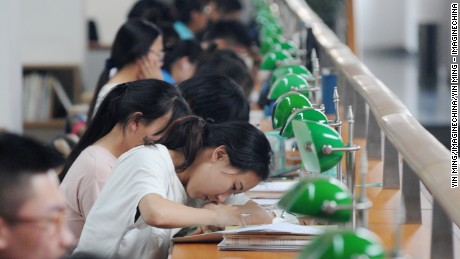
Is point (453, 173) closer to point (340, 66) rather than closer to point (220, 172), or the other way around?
point (220, 172)

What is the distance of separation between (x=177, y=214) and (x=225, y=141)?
0.34 meters

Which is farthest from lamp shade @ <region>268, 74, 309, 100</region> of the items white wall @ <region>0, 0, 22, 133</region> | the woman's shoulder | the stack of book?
white wall @ <region>0, 0, 22, 133</region>

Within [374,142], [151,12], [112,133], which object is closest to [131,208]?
[112,133]

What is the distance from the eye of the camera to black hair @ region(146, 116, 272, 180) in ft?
10.4

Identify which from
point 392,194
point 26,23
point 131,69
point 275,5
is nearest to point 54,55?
point 26,23

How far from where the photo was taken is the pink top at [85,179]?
3461 mm

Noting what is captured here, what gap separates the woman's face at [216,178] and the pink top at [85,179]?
0.37m

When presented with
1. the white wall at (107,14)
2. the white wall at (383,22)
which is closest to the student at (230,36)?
the white wall at (107,14)

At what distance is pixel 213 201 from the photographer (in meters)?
3.21

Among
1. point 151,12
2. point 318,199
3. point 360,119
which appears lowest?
point 360,119

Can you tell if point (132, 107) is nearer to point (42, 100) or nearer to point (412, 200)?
point (412, 200)

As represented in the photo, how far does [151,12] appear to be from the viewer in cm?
716

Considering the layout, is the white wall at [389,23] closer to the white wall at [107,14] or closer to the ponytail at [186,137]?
the white wall at [107,14]

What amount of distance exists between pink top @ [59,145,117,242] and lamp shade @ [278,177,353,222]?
1646mm
